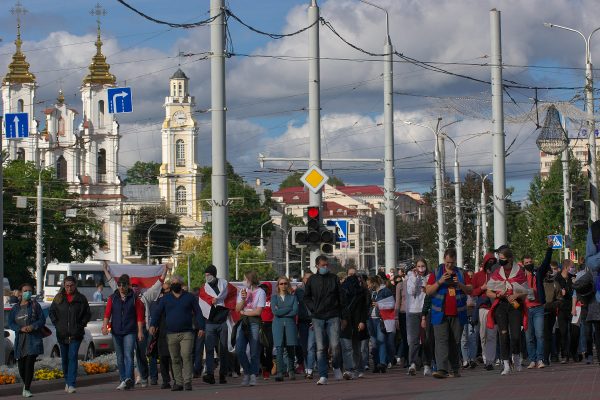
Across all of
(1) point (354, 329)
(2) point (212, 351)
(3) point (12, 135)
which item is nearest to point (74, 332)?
(2) point (212, 351)

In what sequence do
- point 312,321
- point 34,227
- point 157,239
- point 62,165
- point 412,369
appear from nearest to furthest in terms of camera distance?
point 312,321
point 412,369
point 34,227
point 62,165
point 157,239

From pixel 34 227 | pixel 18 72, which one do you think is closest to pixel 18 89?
pixel 18 72

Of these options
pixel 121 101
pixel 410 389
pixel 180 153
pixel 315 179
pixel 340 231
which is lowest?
pixel 410 389

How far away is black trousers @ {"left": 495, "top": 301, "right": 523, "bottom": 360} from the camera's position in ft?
70.5

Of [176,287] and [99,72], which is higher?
[99,72]

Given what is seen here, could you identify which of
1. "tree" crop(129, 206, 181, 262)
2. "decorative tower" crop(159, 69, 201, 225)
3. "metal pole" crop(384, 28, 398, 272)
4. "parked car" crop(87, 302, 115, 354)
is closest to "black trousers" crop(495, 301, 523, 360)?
"parked car" crop(87, 302, 115, 354)

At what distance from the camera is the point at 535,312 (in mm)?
23906

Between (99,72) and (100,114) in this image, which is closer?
(99,72)

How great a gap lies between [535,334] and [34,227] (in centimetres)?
7450

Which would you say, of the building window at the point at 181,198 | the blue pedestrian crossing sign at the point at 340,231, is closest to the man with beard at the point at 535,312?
the blue pedestrian crossing sign at the point at 340,231

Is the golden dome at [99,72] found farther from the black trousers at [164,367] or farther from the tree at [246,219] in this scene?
the black trousers at [164,367]

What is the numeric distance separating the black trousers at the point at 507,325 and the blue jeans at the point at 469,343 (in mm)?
3505

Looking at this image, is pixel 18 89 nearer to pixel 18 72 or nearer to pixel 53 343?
pixel 18 72

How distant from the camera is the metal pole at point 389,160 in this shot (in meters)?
40.0
